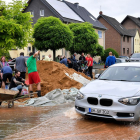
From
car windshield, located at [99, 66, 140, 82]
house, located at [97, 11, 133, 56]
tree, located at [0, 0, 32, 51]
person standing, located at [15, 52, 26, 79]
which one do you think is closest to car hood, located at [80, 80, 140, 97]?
car windshield, located at [99, 66, 140, 82]

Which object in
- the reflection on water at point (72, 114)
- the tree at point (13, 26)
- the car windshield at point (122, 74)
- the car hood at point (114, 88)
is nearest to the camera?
the car hood at point (114, 88)

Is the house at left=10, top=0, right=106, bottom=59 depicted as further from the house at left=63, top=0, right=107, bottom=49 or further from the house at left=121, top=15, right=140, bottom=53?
the house at left=121, top=15, right=140, bottom=53

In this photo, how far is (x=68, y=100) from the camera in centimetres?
1034

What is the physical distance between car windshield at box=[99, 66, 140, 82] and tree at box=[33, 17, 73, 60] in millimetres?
18810

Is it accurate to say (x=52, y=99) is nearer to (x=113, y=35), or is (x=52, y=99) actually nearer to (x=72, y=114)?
(x=72, y=114)

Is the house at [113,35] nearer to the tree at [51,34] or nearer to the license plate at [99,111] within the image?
the tree at [51,34]

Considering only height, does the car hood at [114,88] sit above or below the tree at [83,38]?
below

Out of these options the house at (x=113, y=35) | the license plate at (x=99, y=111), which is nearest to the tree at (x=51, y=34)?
the license plate at (x=99, y=111)

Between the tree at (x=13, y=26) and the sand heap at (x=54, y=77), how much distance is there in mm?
4077

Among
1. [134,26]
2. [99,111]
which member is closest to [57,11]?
[99,111]

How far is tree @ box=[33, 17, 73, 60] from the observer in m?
26.7

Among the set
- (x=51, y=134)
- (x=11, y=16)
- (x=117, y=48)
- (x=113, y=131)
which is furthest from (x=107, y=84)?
(x=117, y=48)

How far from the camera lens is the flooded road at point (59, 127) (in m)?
5.58

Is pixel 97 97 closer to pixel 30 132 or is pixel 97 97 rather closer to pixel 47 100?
pixel 30 132
